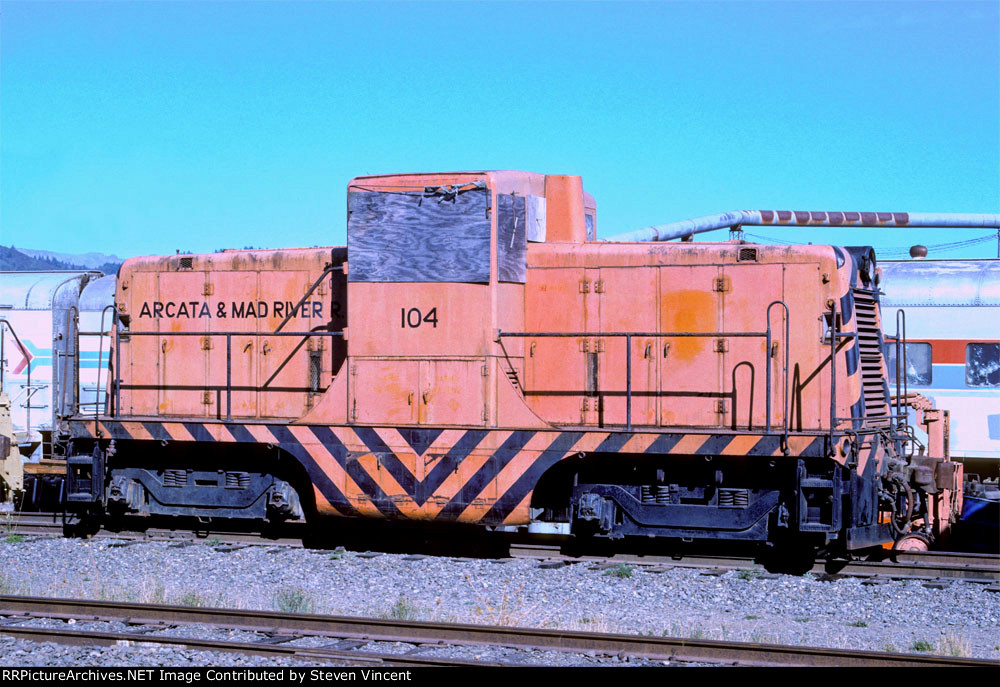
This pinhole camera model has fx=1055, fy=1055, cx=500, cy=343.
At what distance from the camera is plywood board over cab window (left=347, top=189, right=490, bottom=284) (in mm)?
9383

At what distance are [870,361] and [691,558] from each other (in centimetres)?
294

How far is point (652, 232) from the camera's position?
2012 cm

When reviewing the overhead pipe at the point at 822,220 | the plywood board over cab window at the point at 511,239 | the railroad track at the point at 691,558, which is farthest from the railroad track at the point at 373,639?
the overhead pipe at the point at 822,220

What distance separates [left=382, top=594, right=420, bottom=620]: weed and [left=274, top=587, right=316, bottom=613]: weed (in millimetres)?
666

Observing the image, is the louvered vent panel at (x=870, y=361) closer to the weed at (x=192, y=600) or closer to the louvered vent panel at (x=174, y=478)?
the weed at (x=192, y=600)

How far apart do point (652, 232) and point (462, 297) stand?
11328mm

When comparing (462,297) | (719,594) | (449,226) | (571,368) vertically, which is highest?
(449,226)

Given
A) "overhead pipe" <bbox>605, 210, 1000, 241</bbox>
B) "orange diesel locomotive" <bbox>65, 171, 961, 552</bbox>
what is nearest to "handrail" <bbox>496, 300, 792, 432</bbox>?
"orange diesel locomotive" <bbox>65, 171, 961, 552</bbox>

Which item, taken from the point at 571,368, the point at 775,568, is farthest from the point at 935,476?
the point at 571,368

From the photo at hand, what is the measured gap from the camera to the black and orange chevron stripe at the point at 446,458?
9.02 m

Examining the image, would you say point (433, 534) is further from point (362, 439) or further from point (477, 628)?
point (477, 628)

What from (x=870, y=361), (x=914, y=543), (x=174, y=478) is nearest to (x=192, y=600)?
(x=174, y=478)

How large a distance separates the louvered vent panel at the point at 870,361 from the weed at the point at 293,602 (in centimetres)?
510
